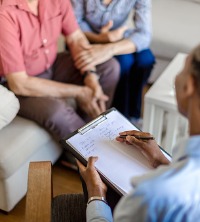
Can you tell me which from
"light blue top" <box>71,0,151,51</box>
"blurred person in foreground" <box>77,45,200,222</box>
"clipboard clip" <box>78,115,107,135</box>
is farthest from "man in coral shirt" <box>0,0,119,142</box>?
"blurred person in foreground" <box>77,45,200,222</box>

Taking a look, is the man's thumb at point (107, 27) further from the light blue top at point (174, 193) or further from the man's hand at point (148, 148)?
the light blue top at point (174, 193)

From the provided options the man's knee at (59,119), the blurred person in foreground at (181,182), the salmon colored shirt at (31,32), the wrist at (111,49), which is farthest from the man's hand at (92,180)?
the wrist at (111,49)

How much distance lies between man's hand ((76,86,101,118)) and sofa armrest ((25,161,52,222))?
69 cm

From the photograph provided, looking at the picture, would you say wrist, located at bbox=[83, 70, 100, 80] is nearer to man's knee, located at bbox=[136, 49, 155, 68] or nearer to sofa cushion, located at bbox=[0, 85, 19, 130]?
man's knee, located at bbox=[136, 49, 155, 68]

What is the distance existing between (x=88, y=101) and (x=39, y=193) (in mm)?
797

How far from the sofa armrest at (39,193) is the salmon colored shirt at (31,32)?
613mm

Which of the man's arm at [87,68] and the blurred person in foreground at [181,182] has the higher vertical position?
the blurred person in foreground at [181,182]

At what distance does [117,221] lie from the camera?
28.9 inches

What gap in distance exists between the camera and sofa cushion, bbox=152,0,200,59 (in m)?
2.30

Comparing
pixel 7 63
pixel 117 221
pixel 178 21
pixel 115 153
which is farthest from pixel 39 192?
pixel 178 21

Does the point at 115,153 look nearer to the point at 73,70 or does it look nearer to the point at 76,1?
the point at 73,70

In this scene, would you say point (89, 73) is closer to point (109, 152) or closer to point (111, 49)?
point (111, 49)

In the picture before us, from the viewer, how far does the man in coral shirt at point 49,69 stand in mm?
1686

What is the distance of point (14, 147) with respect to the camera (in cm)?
158
